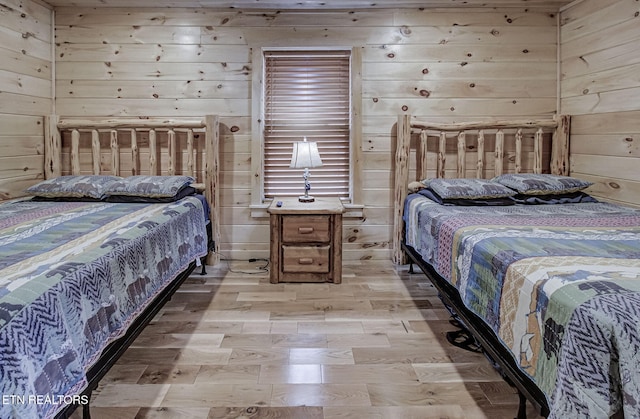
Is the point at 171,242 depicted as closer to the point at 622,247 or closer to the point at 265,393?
the point at 265,393

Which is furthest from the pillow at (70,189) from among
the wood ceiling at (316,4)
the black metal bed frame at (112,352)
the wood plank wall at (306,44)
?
the wood ceiling at (316,4)

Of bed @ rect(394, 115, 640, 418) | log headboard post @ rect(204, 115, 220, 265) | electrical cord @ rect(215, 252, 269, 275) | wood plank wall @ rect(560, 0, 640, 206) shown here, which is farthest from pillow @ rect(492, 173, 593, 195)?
log headboard post @ rect(204, 115, 220, 265)

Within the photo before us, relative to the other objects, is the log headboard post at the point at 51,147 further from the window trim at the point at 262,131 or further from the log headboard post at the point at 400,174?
the log headboard post at the point at 400,174

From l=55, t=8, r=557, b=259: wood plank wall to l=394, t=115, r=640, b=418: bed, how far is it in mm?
298

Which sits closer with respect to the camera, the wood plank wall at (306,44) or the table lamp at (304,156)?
the table lamp at (304,156)

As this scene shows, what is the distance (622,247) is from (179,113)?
3.16 metres

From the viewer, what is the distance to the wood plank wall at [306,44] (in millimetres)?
3619

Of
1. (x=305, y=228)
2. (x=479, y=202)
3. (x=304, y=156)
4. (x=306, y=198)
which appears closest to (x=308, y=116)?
(x=304, y=156)

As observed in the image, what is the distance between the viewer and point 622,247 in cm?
168

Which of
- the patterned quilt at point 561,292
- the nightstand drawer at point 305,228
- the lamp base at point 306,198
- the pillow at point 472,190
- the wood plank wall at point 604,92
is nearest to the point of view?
the patterned quilt at point 561,292

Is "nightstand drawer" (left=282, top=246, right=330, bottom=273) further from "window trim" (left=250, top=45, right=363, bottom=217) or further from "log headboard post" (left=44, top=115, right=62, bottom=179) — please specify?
"log headboard post" (left=44, top=115, right=62, bottom=179)

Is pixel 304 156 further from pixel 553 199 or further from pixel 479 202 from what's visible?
pixel 553 199

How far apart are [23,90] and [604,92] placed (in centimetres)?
413

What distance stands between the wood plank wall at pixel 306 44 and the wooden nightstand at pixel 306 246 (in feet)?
2.42
